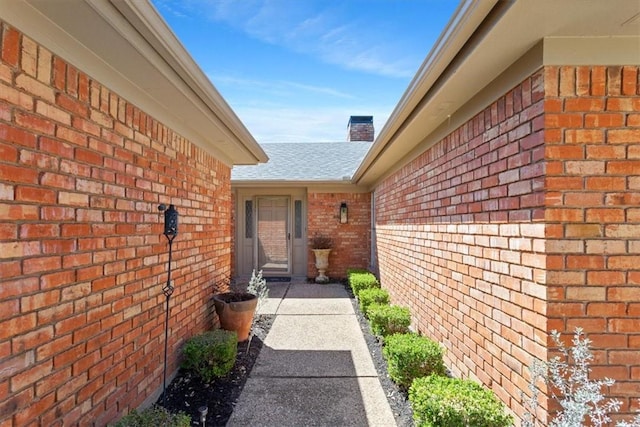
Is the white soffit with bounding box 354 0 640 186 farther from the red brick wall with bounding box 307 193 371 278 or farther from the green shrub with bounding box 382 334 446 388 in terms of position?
the red brick wall with bounding box 307 193 371 278

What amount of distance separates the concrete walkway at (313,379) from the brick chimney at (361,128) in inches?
338

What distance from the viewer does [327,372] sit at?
3.66 meters

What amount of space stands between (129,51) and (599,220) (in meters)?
2.92

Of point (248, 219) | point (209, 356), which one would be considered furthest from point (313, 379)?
point (248, 219)

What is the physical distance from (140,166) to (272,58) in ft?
12.5

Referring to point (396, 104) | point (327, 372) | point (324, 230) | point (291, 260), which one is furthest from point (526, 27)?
point (291, 260)

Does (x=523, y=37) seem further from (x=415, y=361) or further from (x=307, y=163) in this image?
(x=307, y=163)

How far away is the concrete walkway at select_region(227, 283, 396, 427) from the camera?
2822mm

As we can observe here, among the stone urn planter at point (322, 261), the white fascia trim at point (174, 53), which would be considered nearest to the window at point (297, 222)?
the stone urn planter at point (322, 261)

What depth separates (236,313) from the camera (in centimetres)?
434

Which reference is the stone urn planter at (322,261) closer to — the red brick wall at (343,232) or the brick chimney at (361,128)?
the red brick wall at (343,232)

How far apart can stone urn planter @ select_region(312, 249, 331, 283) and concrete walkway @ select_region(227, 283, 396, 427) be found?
2891 mm

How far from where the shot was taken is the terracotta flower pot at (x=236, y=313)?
4.32m

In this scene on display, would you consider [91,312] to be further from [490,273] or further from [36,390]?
[490,273]
